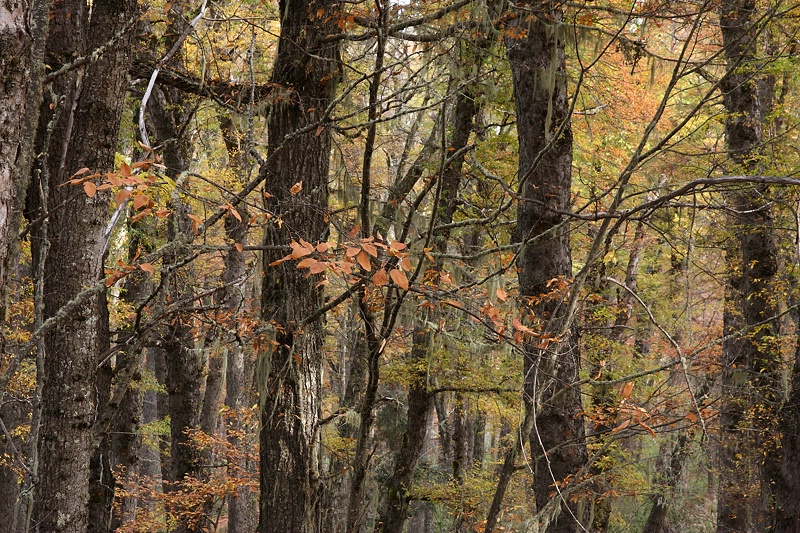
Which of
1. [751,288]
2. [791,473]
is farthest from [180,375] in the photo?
[751,288]

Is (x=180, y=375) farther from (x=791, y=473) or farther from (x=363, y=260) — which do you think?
(x=791, y=473)

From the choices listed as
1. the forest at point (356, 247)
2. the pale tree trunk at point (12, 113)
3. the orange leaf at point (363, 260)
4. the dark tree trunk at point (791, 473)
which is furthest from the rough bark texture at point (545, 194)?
the pale tree trunk at point (12, 113)

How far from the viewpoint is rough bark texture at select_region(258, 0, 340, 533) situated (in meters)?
5.11

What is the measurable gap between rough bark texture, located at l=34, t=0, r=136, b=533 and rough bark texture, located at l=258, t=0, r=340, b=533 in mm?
1217

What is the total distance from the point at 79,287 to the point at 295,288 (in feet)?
5.31

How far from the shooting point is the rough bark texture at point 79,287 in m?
4.26

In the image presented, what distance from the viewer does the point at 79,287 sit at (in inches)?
177

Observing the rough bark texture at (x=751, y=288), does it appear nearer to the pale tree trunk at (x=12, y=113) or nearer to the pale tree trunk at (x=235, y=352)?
the pale tree trunk at (x=235, y=352)

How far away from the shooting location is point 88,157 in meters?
4.54

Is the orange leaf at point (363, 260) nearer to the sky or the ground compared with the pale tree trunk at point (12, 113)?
nearer to the ground

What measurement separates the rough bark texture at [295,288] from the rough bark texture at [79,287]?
3.99 feet

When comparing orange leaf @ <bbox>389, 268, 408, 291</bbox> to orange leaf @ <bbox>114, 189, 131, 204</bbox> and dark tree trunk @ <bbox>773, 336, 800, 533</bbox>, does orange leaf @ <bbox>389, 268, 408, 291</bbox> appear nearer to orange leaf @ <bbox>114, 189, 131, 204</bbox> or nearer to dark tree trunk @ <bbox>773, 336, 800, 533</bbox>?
orange leaf @ <bbox>114, 189, 131, 204</bbox>

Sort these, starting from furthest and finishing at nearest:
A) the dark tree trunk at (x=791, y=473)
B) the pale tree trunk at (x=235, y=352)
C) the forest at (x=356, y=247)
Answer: the pale tree trunk at (x=235, y=352)
the dark tree trunk at (x=791, y=473)
the forest at (x=356, y=247)

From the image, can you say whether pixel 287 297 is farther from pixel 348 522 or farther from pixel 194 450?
pixel 194 450
